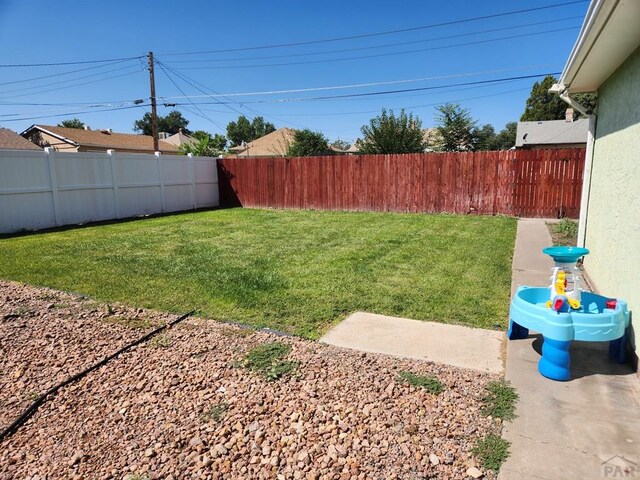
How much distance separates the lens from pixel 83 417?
2541mm

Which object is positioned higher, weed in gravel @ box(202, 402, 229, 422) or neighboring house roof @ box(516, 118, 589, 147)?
neighboring house roof @ box(516, 118, 589, 147)

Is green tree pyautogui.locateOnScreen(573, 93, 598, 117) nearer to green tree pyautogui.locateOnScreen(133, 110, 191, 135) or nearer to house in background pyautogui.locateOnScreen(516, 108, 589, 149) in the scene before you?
house in background pyautogui.locateOnScreen(516, 108, 589, 149)

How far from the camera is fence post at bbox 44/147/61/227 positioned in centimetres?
1124

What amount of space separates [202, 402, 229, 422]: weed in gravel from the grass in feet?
23.6

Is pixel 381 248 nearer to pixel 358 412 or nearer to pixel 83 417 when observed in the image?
pixel 358 412

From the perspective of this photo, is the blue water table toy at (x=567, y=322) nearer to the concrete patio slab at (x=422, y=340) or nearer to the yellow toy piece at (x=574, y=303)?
the yellow toy piece at (x=574, y=303)

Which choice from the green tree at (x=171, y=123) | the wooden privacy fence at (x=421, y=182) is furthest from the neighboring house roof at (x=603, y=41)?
the green tree at (x=171, y=123)

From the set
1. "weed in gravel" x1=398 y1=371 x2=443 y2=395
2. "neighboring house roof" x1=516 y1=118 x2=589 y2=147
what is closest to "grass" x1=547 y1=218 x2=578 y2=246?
"weed in gravel" x1=398 y1=371 x2=443 y2=395

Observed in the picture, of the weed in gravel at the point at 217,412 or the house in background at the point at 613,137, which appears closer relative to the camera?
the weed in gravel at the point at 217,412

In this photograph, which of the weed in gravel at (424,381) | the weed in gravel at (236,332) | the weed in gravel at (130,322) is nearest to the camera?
the weed in gravel at (424,381)

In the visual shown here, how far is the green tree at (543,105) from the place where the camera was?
37438mm

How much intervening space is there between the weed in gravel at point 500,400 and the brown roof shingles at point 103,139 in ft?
108

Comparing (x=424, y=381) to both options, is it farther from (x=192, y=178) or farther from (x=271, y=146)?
(x=271, y=146)

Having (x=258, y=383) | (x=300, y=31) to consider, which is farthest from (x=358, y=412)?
(x=300, y=31)
